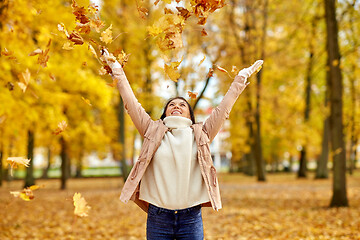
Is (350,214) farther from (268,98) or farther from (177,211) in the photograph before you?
(268,98)

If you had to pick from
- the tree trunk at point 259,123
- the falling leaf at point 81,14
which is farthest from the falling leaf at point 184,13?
the tree trunk at point 259,123

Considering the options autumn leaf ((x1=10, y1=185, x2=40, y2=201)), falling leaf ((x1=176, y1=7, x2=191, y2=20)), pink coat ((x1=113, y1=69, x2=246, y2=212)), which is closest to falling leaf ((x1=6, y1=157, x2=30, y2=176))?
autumn leaf ((x1=10, y1=185, x2=40, y2=201))

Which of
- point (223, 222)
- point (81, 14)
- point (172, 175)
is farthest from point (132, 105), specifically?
point (223, 222)

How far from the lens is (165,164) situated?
2902 mm

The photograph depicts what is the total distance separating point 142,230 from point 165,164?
5551 mm

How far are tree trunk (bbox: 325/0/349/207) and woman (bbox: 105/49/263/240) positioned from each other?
26.4 feet

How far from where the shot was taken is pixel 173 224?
2.86 metres

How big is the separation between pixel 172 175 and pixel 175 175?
0.9 inches

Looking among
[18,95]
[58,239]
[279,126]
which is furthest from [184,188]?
[279,126]

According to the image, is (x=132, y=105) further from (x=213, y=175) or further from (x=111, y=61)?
(x=213, y=175)

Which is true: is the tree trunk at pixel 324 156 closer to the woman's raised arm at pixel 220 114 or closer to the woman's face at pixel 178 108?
the woman's raised arm at pixel 220 114

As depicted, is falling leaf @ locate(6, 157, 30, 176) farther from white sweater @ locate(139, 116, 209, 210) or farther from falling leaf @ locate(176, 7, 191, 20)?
falling leaf @ locate(176, 7, 191, 20)

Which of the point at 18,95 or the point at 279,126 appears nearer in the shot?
the point at 18,95

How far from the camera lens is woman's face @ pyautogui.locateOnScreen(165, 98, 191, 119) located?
3.14 meters
